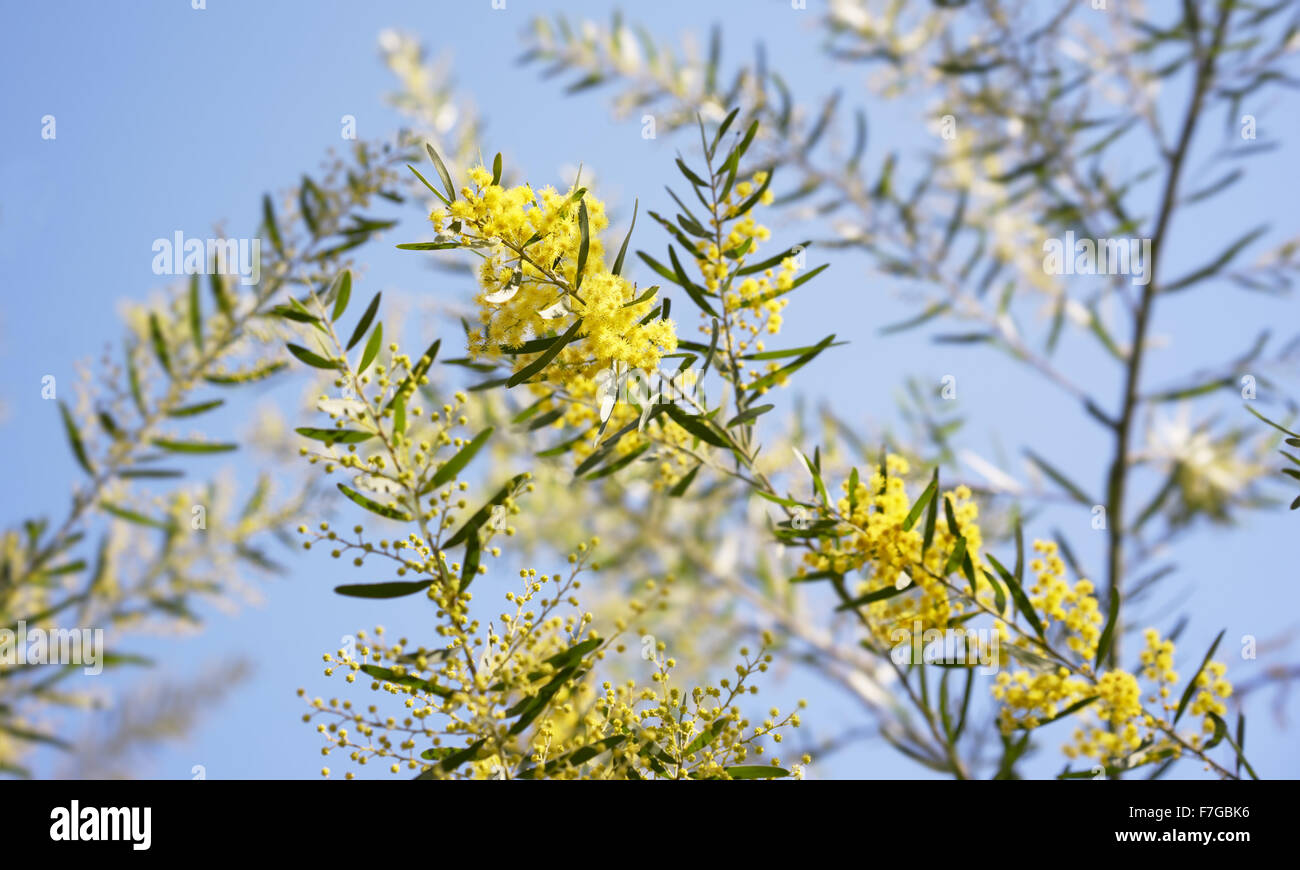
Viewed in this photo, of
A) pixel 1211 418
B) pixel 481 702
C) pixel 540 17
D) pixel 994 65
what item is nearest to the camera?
pixel 481 702

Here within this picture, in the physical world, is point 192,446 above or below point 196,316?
below

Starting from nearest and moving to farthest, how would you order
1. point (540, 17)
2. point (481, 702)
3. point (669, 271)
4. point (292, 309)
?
point (481, 702), point (292, 309), point (669, 271), point (540, 17)

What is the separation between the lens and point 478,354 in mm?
889

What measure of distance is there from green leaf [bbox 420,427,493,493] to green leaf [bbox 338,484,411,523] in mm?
31

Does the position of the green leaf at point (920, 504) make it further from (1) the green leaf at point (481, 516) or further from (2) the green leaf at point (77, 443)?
(2) the green leaf at point (77, 443)

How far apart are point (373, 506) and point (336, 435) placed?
9 centimetres

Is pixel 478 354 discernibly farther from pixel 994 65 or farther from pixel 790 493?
pixel 994 65

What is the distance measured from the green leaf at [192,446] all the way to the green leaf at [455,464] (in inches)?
24.2

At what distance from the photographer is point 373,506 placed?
31.3 inches

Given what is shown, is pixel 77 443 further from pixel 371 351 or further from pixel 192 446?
pixel 371 351

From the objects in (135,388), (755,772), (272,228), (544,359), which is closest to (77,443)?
(135,388)

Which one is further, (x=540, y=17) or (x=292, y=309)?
(x=540, y=17)
